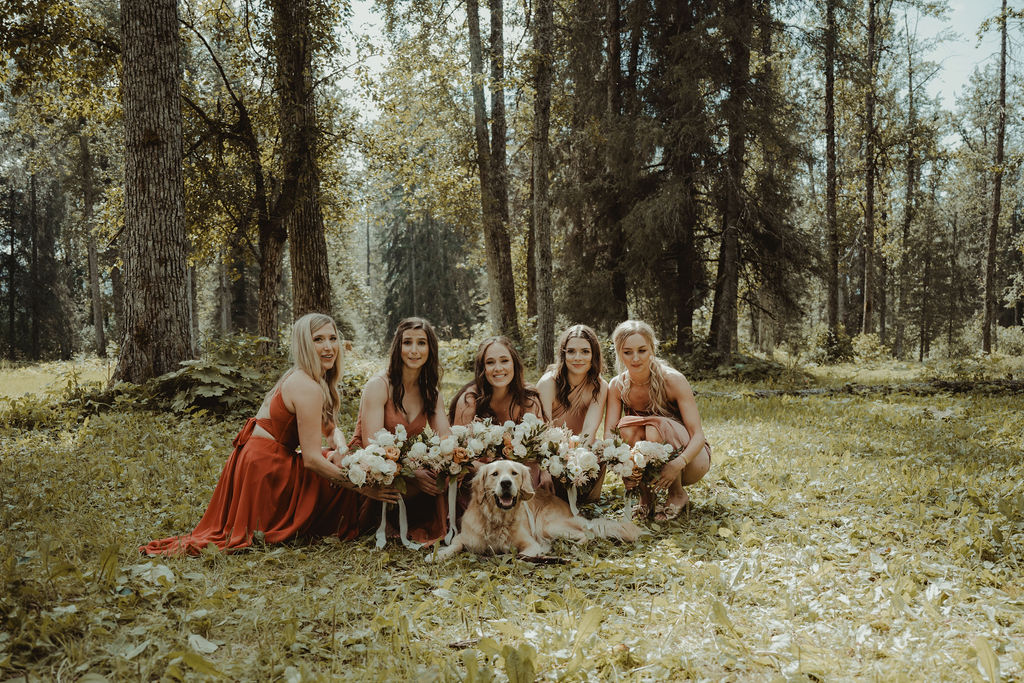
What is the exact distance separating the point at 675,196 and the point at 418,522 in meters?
11.4

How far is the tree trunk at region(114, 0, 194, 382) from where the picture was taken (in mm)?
8758

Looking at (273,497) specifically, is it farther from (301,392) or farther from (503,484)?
(503,484)

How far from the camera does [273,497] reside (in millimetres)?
4559

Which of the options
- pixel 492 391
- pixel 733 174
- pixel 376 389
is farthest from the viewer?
pixel 733 174

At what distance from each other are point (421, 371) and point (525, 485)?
139 centimetres

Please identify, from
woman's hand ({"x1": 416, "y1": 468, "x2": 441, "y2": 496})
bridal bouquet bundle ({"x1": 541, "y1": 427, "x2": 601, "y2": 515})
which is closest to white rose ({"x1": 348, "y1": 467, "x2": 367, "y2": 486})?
woman's hand ({"x1": 416, "y1": 468, "x2": 441, "y2": 496})

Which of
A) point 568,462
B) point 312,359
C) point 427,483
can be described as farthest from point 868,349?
point 312,359

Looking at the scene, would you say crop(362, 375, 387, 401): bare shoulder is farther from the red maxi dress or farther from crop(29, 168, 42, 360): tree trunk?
crop(29, 168, 42, 360): tree trunk

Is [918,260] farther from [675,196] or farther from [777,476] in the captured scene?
→ [777,476]

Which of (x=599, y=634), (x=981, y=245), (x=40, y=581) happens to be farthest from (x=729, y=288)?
(x=981, y=245)

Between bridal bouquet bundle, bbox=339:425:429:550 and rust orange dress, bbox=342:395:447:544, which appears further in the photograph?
rust orange dress, bbox=342:395:447:544

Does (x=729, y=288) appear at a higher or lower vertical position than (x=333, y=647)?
higher

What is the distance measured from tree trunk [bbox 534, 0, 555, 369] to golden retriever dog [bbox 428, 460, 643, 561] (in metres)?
7.48

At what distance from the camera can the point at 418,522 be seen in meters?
4.95
